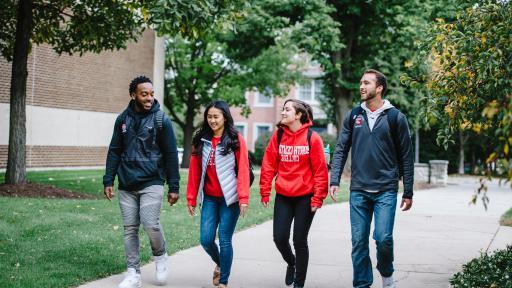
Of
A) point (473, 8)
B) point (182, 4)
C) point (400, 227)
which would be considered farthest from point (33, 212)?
point (473, 8)

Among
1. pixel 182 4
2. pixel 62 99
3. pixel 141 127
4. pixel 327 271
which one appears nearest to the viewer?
pixel 141 127

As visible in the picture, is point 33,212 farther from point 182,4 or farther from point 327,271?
point 327,271

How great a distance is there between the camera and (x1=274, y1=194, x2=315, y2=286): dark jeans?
5664 millimetres

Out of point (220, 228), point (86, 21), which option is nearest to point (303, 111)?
point (220, 228)

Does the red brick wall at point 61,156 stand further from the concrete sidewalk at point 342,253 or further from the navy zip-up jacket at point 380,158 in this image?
the navy zip-up jacket at point 380,158

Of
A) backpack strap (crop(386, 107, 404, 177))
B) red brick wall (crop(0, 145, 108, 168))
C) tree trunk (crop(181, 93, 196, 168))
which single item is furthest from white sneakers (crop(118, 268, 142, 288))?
tree trunk (crop(181, 93, 196, 168))

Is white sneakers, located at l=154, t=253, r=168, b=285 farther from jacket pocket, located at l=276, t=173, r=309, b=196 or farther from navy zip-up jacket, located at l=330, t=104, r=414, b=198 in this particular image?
navy zip-up jacket, located at l=330, t=104, r=414, b=198

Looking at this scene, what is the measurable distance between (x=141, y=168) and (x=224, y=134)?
823 millimetres

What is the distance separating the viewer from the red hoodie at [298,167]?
5.64m

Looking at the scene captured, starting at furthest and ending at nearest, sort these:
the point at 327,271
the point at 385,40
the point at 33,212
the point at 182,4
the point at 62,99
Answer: the point at 385,40 → the point at 62,99 → the point at 182,4 → the point at 33,212 → the point at 327,271

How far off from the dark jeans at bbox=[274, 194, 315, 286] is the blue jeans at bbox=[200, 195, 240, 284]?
1.35 feet

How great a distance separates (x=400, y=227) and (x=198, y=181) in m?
5.65

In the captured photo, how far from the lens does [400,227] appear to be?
10586 mm

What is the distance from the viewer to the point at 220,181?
5.70 m
